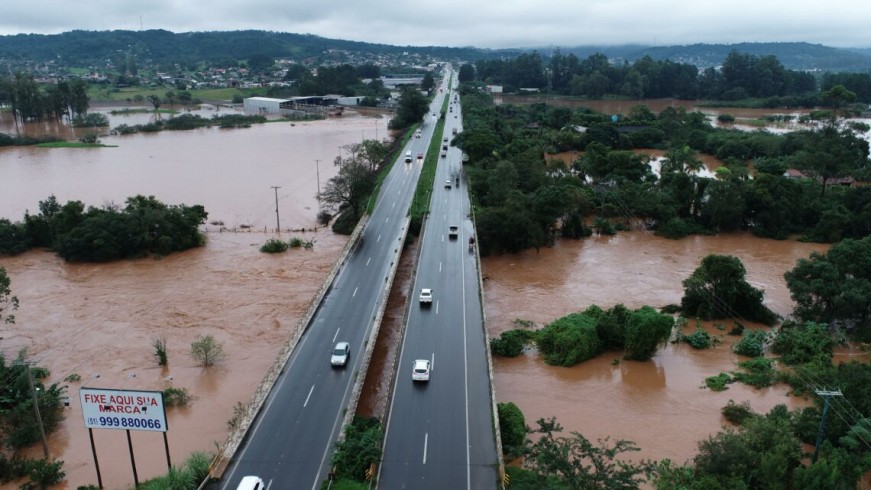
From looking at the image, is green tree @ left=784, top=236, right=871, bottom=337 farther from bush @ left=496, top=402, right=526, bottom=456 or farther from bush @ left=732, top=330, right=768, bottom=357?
bush @ left=496, top=402, right=526, bottom=456

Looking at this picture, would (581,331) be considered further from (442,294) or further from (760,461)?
(760,461)

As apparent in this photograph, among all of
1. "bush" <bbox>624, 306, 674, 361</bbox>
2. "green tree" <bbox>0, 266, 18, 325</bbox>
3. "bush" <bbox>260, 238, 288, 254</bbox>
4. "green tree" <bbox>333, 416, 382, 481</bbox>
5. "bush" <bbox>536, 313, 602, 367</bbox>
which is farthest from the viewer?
"bush" <bbox>260, 238, 288, 254</bbox>

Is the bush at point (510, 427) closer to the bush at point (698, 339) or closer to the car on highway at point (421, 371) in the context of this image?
the car on highway at point (421, 371)

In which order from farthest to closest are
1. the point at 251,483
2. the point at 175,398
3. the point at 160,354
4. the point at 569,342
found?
the point at 569,342 < the point at 160,354 < the point at 175,398 < the point at 251,483

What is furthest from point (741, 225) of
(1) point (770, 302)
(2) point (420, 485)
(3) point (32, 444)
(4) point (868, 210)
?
(3) point (32, 444)

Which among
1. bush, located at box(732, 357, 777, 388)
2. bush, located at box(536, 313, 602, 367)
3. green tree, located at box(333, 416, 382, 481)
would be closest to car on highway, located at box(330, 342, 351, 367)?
green tree, located at box(333, 416, 382, 481)

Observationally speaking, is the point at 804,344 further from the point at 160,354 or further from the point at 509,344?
the point at 160,354

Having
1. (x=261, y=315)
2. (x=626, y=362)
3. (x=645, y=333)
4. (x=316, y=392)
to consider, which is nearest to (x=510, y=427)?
(x=316, y=392)
